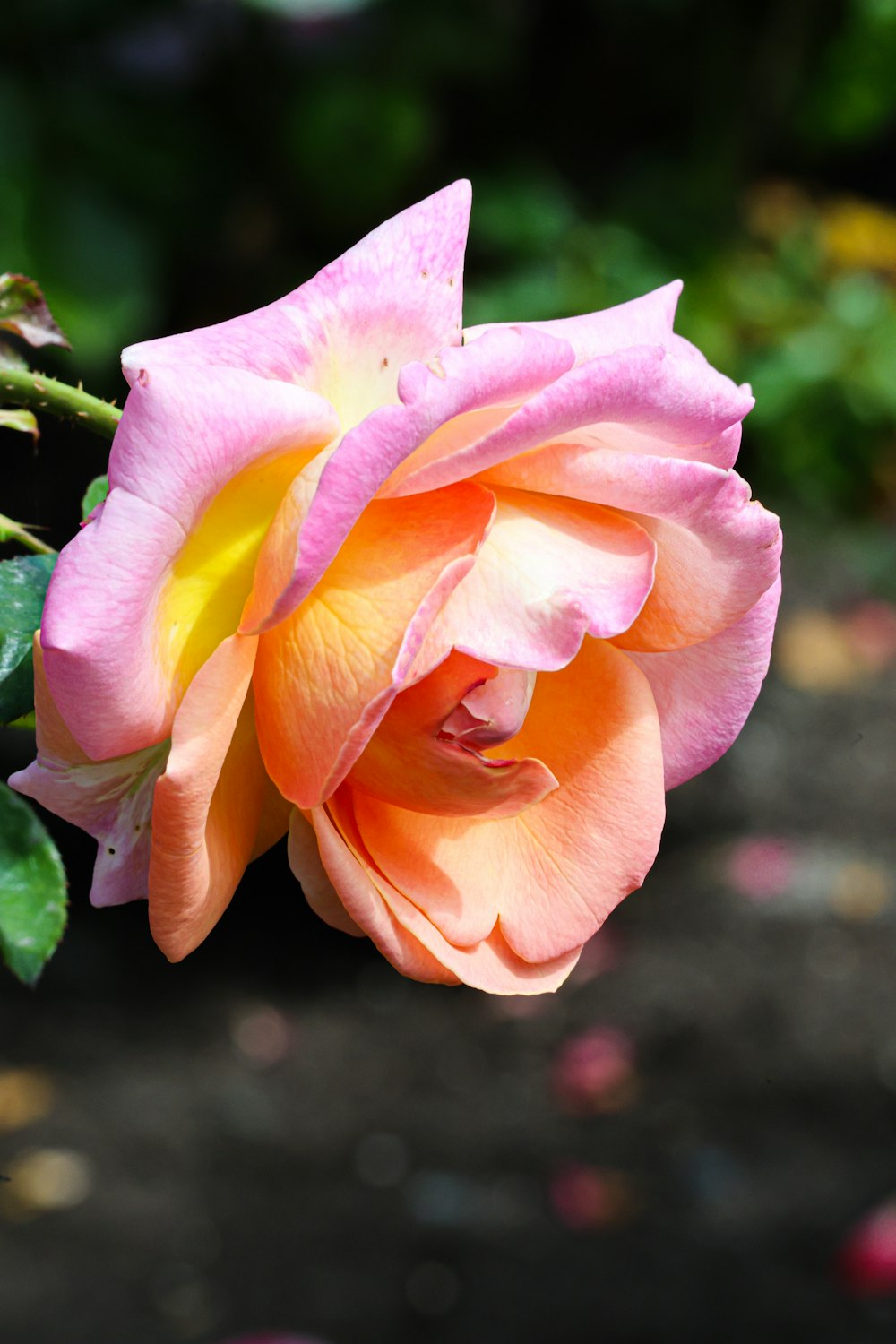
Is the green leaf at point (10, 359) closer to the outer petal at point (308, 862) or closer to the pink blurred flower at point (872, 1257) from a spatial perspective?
the outer petal at point (308, 862)

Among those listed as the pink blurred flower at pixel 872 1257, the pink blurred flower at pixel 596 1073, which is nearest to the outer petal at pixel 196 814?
the pink blurred flower at pixel 872 1257

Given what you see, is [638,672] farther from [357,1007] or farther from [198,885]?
[357,1007]

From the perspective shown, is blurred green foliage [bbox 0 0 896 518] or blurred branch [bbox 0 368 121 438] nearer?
blurred branch [bbox 0 368 121 438]

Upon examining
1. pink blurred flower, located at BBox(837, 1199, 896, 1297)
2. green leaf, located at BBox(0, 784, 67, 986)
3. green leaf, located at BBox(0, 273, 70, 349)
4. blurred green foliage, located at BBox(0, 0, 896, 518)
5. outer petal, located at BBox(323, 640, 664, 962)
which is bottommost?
pink blurred flower, located at BBox(837, 1199, 896, 1297)

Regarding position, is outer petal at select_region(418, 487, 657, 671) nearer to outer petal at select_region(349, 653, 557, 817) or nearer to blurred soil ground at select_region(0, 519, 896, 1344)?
outer petal at select_region(349, 653, 557, 817)

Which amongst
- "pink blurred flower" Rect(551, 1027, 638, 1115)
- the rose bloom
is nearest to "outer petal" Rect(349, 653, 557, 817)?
the rose bloom

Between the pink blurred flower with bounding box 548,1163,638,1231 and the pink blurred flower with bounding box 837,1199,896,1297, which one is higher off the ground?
the pink blurred flower with bounding box 837,1199,896,1297
